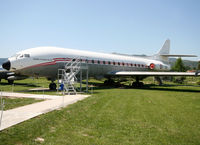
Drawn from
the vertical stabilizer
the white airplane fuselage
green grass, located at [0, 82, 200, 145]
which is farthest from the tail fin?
green grass, located at [0, 82, 200, 145]

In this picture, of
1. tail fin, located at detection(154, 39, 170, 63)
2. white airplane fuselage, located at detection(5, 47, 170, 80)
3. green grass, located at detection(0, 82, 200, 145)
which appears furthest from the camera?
tail fin, located at detection(154, 39, 170, 63)

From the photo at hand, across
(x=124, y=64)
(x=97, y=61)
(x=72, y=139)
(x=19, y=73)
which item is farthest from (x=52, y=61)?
(x=72, y=139)

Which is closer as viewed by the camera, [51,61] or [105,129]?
[105,129]

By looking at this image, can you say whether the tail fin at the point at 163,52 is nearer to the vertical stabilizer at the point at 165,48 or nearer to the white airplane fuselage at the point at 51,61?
the vertical stabilizer at the point at 165,48

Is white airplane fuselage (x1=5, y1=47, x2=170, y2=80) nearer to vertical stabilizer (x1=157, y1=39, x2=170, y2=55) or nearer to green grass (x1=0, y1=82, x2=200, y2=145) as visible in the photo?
green grass (x1=0, y1=82, x2=200, y2=145)

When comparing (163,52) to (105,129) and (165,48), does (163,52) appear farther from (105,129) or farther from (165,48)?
(105,129)

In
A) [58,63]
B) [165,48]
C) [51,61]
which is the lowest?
[58,63]

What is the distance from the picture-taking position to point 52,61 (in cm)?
1894

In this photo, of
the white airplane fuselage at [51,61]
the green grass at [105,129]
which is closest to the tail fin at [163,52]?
the white airplane fuselage at [51,61]

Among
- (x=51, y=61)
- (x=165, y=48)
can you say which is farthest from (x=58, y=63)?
(x=165, y=48)

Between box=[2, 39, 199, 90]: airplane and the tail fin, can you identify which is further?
the tail fin

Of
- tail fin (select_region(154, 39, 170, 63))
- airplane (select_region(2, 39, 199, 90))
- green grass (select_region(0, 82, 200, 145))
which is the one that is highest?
tail fin (select_region(154, 39, 170, 63))

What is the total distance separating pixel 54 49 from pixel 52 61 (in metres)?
1.48

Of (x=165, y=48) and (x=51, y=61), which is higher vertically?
(x=165, y=48)
